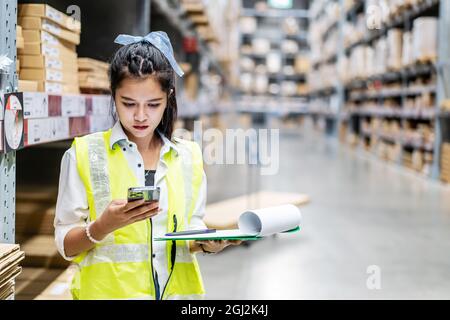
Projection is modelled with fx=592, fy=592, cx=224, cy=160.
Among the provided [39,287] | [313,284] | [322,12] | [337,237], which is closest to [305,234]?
[337,237]

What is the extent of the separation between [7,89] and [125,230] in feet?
1.60

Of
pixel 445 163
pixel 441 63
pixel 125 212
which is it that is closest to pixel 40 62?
pixel 125 212

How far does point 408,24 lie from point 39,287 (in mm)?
7163

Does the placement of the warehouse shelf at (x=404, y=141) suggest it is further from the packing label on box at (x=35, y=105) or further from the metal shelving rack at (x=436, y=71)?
the packing label on box at (x=35, y=105)

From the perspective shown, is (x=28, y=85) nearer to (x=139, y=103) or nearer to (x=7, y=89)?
(x=7, y=89)

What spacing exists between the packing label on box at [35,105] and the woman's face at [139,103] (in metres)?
0.45

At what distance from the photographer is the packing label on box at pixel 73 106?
1763 mm

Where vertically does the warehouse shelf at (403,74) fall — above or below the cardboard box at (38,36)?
above

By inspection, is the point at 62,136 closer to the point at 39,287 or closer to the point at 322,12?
the point at 39,287

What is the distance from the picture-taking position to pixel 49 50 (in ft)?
6.03

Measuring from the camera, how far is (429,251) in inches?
144

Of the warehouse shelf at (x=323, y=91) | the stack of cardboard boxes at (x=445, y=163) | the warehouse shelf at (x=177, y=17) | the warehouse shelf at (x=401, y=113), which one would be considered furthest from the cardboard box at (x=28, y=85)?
the warehouse shelf at (x=323, y=91)

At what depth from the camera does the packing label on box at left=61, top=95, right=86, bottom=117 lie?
176 centimetres

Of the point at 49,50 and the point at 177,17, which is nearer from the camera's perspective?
the point at 49,50
